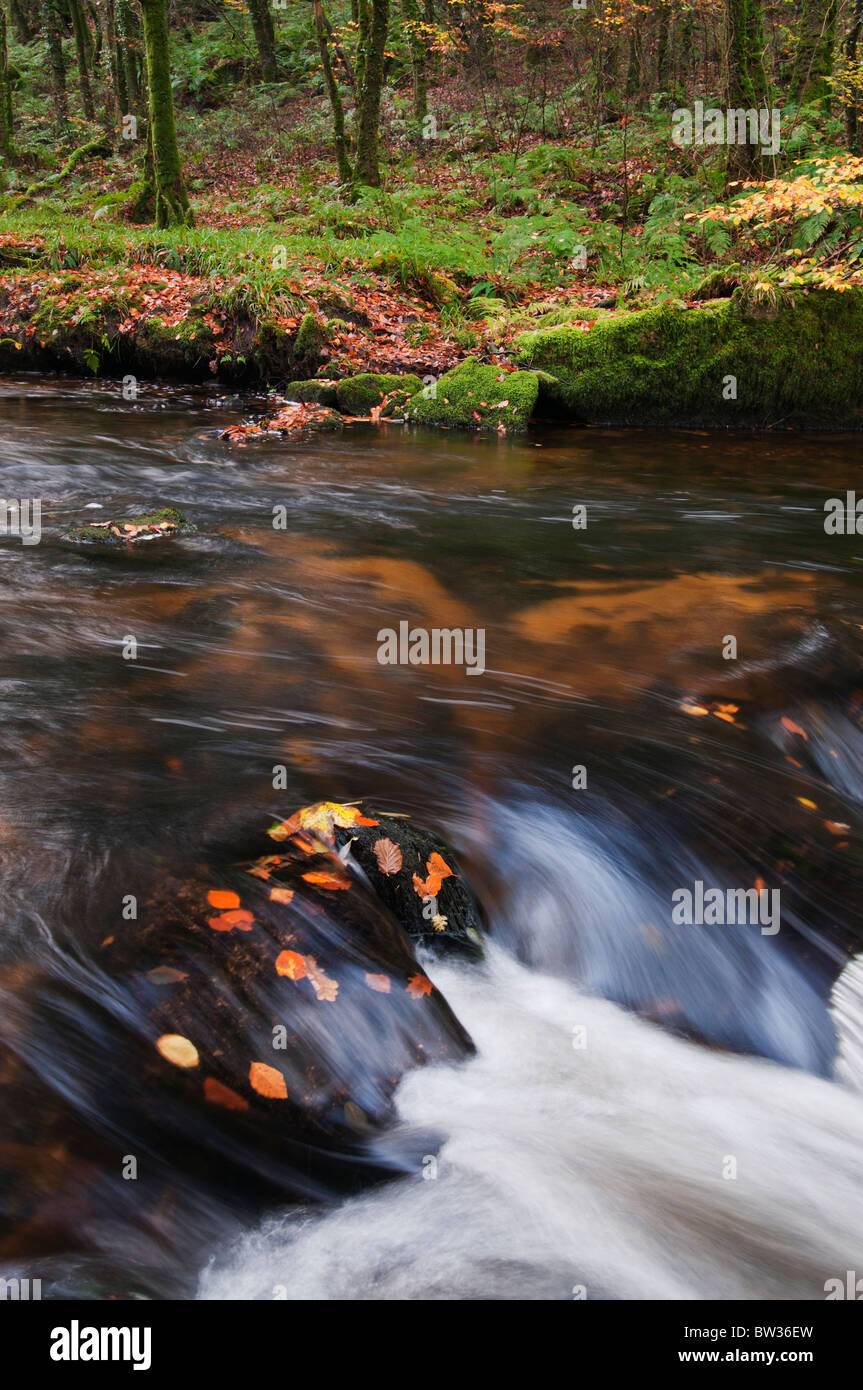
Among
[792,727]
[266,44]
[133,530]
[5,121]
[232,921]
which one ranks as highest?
[266,44]

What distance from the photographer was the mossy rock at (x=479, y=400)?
11.9 m

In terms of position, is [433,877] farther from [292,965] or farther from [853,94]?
[853,94]

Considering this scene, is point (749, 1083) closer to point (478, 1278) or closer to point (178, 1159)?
point (478, 1278)

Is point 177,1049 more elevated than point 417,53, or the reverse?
point 417,53

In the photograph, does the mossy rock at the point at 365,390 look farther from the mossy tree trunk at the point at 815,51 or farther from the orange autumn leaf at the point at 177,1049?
the orange autumn leaf at the point at 177,1049

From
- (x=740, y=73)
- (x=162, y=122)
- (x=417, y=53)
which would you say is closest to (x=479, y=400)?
(x=740, y=73)

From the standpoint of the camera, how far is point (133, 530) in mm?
7312

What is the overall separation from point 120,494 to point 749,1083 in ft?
24.3

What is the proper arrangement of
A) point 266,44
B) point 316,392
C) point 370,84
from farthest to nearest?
point 266,44 < point 370,84 < point 316,392

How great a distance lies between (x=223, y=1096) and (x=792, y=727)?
348 centimetres

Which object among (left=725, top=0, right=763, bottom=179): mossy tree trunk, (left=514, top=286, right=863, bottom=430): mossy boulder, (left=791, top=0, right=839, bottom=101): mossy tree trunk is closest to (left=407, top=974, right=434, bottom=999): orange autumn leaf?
(left=514, top=286, right=863, bottom=430): mossy boulder

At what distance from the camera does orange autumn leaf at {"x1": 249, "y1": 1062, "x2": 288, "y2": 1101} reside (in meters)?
2.66
